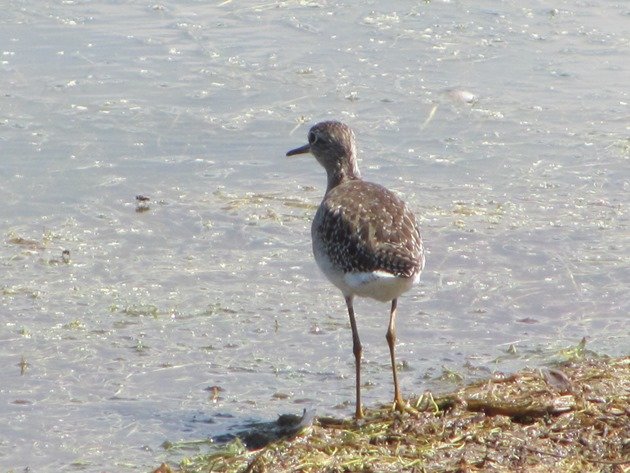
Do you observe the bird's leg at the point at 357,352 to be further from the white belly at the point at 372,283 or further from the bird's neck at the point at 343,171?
the bird's neck at the point at 343,171

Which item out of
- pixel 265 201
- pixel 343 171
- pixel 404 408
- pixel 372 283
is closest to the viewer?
pixel 372 283

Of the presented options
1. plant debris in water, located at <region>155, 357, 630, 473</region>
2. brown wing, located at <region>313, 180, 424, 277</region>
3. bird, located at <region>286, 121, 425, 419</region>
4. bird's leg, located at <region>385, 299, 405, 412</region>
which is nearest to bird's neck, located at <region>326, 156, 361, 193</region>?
bird, located at <region>286, 121, 425, 419</region>

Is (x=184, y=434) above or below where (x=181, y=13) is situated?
below

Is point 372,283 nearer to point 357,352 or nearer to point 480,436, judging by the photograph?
point 357,352

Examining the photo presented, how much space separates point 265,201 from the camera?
8672 millimetres

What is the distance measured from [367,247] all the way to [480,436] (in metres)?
1.00

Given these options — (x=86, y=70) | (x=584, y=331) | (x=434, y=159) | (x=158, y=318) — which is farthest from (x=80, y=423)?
(x=86, y=70)

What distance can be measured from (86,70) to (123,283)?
3284mm

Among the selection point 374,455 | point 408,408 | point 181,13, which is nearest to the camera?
point 374,455

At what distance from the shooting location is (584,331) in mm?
7332

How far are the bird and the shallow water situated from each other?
63cm

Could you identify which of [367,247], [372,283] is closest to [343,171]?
[367,247]

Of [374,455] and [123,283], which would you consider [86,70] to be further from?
[374,455]

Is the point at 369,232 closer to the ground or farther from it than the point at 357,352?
farther from it
